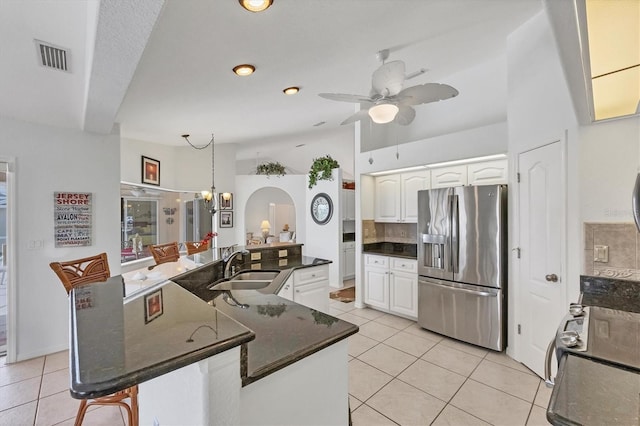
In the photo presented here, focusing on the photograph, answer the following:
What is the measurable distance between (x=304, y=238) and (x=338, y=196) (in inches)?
54.8

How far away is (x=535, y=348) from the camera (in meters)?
2.63

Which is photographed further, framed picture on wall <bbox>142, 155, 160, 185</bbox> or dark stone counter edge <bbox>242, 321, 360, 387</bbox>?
framed picture on wall <bbox>142, 155, 160, 185</bbox>

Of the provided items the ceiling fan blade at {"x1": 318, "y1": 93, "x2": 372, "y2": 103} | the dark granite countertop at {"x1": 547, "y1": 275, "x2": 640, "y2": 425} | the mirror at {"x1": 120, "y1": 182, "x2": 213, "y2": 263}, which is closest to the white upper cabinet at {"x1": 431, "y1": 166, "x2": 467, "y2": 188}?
the ceiling fan blade at {"x1": 318, "y1": 93, "x2": 372, "y2": 103}

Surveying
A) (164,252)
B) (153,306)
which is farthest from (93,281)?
(153,306)

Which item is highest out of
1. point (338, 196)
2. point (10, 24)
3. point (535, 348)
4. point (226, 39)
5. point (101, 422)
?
point (226, 39)

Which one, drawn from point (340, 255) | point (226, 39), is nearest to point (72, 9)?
point (226, 39)

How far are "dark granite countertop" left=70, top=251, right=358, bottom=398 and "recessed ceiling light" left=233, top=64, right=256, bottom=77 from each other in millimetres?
2075

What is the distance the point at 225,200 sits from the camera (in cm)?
634

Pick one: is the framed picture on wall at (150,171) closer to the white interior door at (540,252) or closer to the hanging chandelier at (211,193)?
the hanging chandelier at (211,193)

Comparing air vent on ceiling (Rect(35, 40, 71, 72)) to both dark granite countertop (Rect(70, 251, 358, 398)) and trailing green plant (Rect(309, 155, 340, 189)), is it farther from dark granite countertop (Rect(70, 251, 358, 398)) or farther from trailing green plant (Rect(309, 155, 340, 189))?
trailing green plant (Rect(309, 155, 340, 189))

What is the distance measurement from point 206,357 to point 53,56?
2425 millimetres

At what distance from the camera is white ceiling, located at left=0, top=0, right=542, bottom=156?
1680 millimetres

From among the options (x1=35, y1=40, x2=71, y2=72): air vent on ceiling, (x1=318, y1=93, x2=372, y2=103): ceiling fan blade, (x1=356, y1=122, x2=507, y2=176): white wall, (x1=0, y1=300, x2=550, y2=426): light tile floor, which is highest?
(x1=35, y1=40, x2=71, y2=72): air vent on ceiling

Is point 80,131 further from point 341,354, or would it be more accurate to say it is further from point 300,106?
point 341,354
